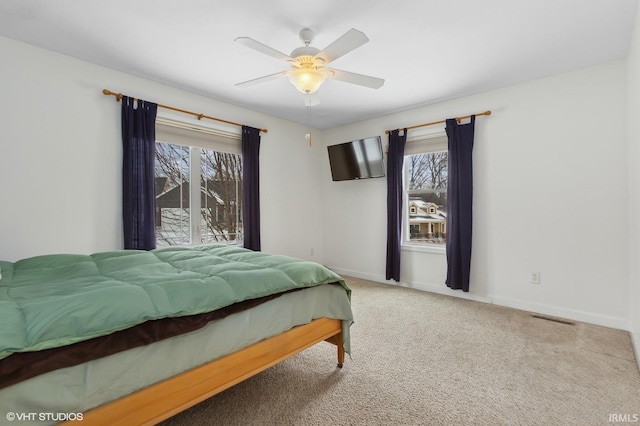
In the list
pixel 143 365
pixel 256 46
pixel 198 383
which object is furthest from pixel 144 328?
pixel 256 46

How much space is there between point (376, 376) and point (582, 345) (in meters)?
1.73

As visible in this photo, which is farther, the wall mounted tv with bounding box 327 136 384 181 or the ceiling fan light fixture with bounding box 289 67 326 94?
the wall mounted tv with bounding box 327 136 384 181

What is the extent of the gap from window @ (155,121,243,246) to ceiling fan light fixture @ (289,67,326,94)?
172 cm

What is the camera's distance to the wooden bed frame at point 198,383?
111 centimetres

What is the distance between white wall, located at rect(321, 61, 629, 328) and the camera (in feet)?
8.89

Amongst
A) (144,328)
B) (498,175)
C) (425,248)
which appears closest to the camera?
(144,328)

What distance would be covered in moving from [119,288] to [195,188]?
245cm

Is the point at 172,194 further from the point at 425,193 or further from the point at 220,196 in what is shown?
the point at 425,193

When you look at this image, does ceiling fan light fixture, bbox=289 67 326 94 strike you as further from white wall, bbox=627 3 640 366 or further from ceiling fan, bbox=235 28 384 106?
white wall, bbox=627 3 640 366

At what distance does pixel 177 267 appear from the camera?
1862 mm

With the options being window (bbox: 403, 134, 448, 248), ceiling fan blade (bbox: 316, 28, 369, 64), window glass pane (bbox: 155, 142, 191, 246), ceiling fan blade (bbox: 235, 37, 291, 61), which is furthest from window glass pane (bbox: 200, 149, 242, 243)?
window (bbox: 403, 134, 448, 248)

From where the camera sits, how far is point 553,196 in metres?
2.98

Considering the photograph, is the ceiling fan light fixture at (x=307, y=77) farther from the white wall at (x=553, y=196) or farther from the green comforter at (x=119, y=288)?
the white wall at (x=553, y=196)

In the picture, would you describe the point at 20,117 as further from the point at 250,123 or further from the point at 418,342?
the point at 418,342
